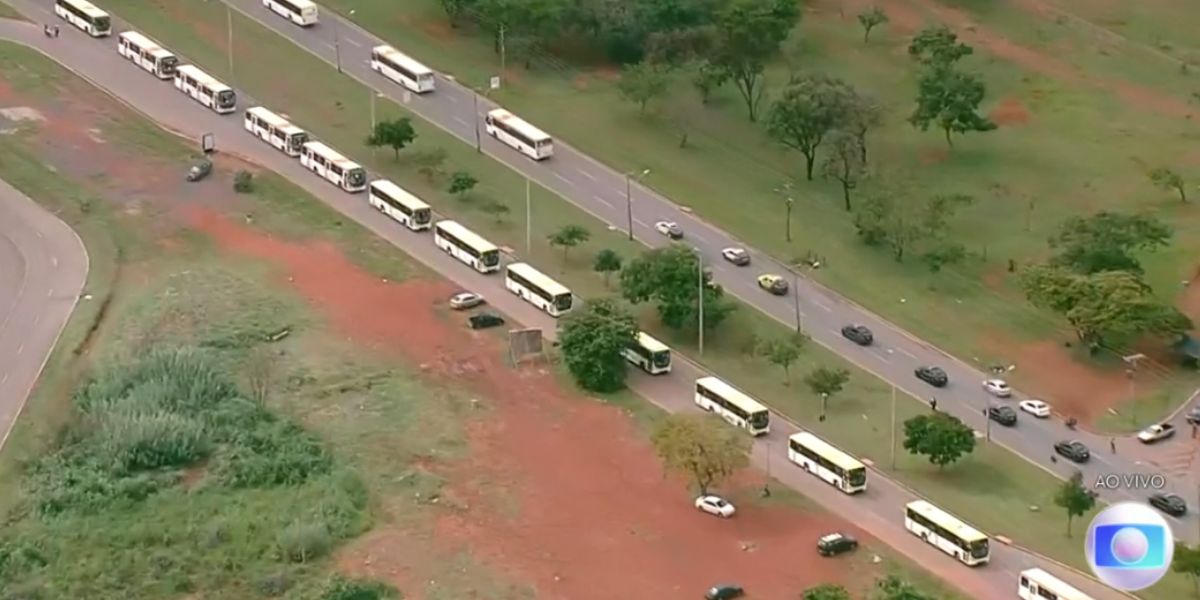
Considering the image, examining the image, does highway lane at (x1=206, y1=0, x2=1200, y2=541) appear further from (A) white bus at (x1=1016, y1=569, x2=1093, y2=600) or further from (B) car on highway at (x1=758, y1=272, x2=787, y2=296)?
(A) white bus at (x1=1016, y1=569, x2=1093, y2=600)

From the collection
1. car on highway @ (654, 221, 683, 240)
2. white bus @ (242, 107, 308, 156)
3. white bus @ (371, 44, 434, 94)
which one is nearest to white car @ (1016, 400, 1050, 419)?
car on highway @ (654, 221, 683, 240)

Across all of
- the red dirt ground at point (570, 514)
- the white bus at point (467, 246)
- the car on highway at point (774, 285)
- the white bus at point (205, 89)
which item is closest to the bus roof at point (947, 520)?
the red dirt ground at point (570, 514)

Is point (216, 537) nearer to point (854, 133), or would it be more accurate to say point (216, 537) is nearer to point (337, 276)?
point (337, 276)

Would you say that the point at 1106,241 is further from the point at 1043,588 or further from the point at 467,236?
the point at 467,236

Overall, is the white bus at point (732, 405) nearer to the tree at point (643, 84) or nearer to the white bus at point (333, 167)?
A: the white bus at point (333, 167)

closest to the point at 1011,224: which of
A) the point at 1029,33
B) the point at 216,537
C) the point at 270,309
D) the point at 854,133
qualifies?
the point at 854,133
